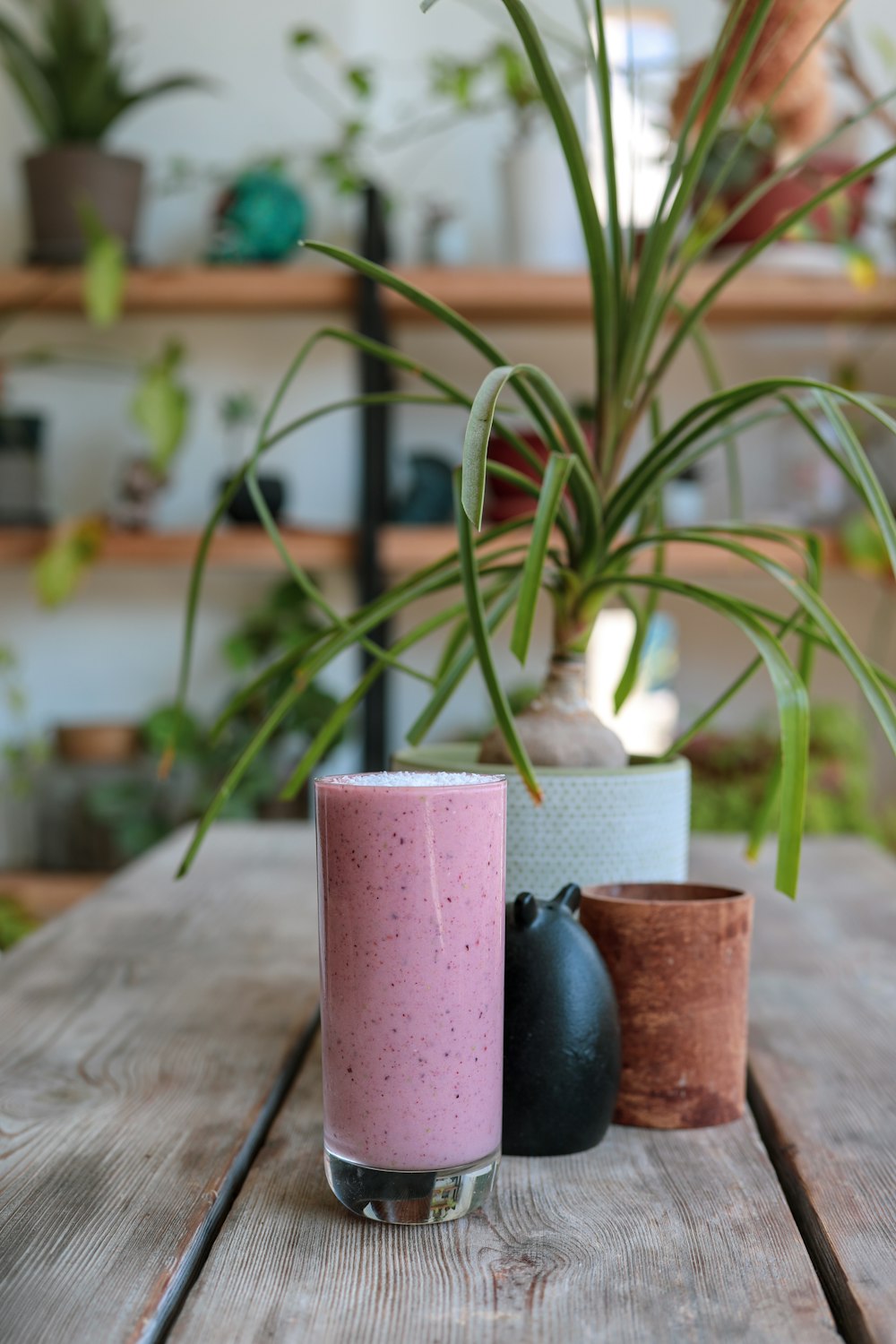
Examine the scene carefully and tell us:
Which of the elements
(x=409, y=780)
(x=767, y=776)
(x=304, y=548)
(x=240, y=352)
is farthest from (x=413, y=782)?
(x=240, y=352)

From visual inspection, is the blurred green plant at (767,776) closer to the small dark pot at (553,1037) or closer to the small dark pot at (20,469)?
the small dark pot at (20,469)

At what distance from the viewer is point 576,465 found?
62 cm

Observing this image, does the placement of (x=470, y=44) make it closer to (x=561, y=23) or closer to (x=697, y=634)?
(x=561, y=23)

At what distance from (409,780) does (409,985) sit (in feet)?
0.24

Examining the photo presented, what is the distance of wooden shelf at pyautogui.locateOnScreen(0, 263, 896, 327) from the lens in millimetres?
2373

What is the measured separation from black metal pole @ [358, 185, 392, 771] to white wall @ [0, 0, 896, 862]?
0.32 meters

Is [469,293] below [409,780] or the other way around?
the other way around

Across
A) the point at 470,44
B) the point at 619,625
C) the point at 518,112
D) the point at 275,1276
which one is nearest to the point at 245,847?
the point at 275,1276

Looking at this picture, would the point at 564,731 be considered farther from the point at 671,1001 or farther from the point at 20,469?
the point at 20,469

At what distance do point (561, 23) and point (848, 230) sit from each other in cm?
85

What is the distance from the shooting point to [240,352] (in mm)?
2840

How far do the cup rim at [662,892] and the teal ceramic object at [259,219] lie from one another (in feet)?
6.98

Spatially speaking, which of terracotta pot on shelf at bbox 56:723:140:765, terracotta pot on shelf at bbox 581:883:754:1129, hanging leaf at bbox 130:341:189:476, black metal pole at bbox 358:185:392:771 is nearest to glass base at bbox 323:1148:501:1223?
terracotta pot on shelf at bbox 581:883:754:1129

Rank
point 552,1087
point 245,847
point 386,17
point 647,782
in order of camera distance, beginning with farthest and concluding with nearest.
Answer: point 386,17, point 245,847, point 647,782, point 552,1087
